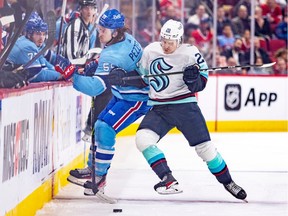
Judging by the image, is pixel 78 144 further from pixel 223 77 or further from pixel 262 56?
pixel 262 56

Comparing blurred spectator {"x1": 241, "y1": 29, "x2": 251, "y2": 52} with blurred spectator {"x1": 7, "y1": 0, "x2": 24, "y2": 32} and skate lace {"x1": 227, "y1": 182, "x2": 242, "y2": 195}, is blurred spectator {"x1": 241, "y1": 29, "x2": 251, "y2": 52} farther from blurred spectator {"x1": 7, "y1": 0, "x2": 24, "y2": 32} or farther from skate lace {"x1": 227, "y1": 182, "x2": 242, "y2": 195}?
blurred spectator {"x1": 7, "y1": 0, "x2": 24, "y2": 32}

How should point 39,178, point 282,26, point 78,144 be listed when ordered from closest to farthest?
point 39,178 < point 78,144 < point 282,26

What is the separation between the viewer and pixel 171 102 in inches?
229

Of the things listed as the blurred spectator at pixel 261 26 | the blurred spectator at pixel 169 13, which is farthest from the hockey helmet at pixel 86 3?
the blurred spectator at pixel 261 26

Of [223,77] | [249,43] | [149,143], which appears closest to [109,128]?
[149,143]

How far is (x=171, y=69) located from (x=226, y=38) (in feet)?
22.5

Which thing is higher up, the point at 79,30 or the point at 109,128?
the point at 79,30

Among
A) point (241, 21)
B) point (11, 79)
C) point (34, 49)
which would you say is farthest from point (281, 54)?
point (11, 79)

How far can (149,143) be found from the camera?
18.7ft

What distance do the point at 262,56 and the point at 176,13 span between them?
1.30m

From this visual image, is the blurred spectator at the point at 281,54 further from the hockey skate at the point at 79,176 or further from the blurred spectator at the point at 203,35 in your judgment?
the hockey skate at the point at 79,176

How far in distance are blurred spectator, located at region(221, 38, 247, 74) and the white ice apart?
2638mm

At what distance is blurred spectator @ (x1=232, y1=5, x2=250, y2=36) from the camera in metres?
12.4

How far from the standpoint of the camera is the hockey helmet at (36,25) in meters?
5.81
